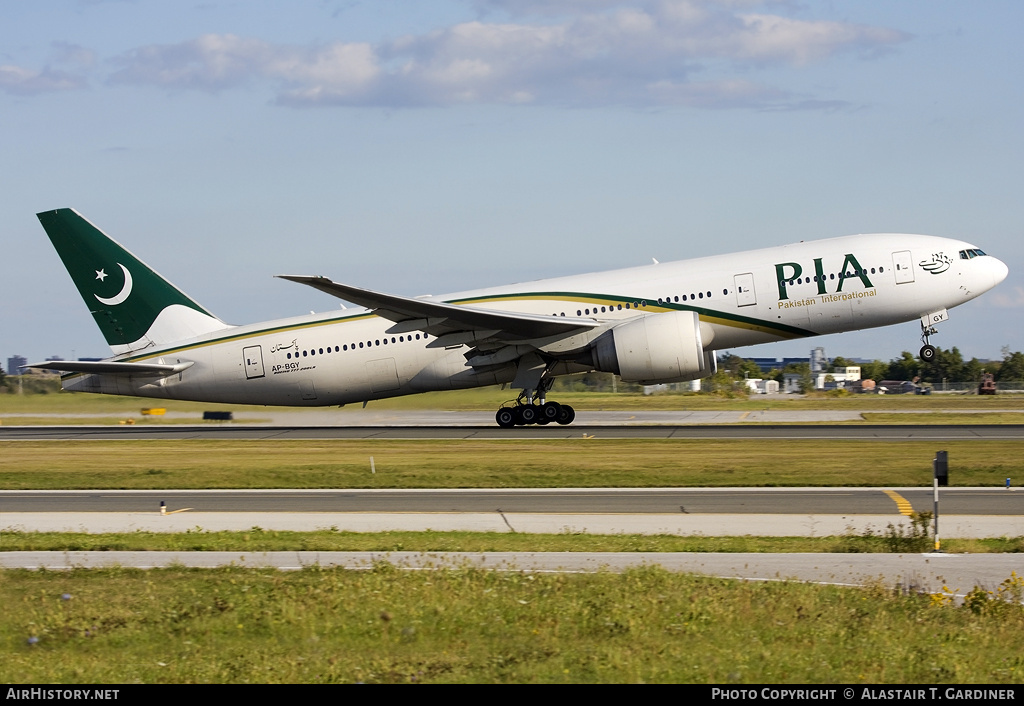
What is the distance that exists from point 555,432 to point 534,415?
7.51 feet

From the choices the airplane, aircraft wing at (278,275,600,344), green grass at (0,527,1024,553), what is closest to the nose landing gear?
the airplane

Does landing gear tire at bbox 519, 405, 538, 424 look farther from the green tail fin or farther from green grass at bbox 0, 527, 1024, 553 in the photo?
green grass at bbox 0, 527, 1024, 553

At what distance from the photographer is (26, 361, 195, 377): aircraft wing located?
116 feet

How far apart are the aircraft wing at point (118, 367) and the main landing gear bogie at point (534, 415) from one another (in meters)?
11.5

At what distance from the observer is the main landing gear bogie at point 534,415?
1412 inches

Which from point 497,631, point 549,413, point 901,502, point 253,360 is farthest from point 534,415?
point 497,631

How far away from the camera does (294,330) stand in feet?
119

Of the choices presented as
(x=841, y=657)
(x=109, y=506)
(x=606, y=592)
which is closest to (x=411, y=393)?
A: (x=109, y=506)

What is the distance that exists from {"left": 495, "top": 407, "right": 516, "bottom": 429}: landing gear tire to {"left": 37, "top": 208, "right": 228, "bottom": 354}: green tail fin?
36.8ft

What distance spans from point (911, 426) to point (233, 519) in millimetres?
25857

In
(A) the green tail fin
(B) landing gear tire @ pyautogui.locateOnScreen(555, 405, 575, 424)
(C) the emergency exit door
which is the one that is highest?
(A) the green tail fin

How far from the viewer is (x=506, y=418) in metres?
36.1
